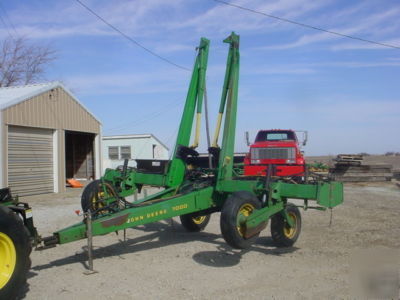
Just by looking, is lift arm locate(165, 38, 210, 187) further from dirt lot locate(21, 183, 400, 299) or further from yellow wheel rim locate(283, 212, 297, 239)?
yellow wheel rim locate(283, 212, 297, 239)

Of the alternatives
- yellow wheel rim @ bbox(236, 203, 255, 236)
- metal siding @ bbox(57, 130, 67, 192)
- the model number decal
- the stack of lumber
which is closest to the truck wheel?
the model number decal

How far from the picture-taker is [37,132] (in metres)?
17.1

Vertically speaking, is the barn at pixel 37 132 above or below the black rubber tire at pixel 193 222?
above

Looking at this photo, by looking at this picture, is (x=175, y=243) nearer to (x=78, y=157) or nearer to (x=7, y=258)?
(x=7, y=258)

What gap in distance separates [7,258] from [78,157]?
20.5m

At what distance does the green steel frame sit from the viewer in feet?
19.5

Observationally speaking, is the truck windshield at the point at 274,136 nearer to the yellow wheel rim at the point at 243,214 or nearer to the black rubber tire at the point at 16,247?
the yellow wheel rim at the point at 243,214

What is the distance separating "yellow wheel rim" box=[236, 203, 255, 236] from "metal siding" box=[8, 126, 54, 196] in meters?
12.1

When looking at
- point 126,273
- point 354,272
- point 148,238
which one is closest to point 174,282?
point 126,273

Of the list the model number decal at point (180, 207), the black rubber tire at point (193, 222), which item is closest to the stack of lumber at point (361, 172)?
the black rubber tire at point (193, 222)

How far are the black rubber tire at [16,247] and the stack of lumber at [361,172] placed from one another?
792 inches

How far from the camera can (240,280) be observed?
221 inches

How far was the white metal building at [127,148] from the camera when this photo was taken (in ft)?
94.4

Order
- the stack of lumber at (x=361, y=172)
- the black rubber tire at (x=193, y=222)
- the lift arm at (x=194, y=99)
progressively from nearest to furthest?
the lift arm at (x=194, y=99), the black rubber tire at (x=193, y=222), the stack of lumber at (x=361, y=172)
